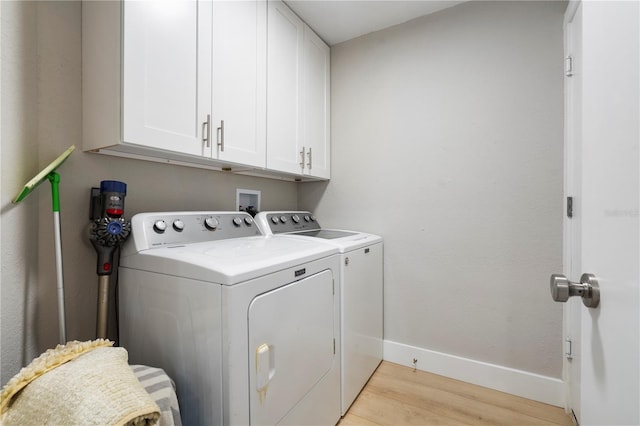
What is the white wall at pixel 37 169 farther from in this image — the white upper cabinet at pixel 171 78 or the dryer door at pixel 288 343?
the dryer door at pixel 288 343

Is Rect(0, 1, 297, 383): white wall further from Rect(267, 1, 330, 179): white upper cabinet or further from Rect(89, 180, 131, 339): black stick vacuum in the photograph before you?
Rect(267, 1, 330, 179): white upper cabinet

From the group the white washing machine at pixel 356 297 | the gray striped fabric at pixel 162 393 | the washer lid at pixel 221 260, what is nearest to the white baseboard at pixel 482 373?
the white washing machine at pixel 356 297

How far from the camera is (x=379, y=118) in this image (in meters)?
2.11

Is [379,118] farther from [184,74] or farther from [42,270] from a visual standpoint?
[42,270]

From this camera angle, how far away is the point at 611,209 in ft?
1.63

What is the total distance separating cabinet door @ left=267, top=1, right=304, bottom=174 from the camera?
169 centimetres

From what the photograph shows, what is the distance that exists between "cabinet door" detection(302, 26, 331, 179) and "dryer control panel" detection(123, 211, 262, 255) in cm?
67

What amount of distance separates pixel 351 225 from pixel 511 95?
133 centimetres

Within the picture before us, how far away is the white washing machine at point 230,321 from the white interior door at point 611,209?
0.84 metres

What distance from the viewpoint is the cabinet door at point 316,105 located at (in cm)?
201

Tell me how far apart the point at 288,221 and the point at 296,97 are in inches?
34.0

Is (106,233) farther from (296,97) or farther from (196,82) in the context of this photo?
(296,97)

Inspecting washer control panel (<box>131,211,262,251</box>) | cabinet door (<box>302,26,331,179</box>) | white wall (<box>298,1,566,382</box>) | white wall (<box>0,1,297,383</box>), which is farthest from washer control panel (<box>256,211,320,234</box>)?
white wall (<box>0,1,297,383</box>)

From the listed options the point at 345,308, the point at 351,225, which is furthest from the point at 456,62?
the point at 345,308
